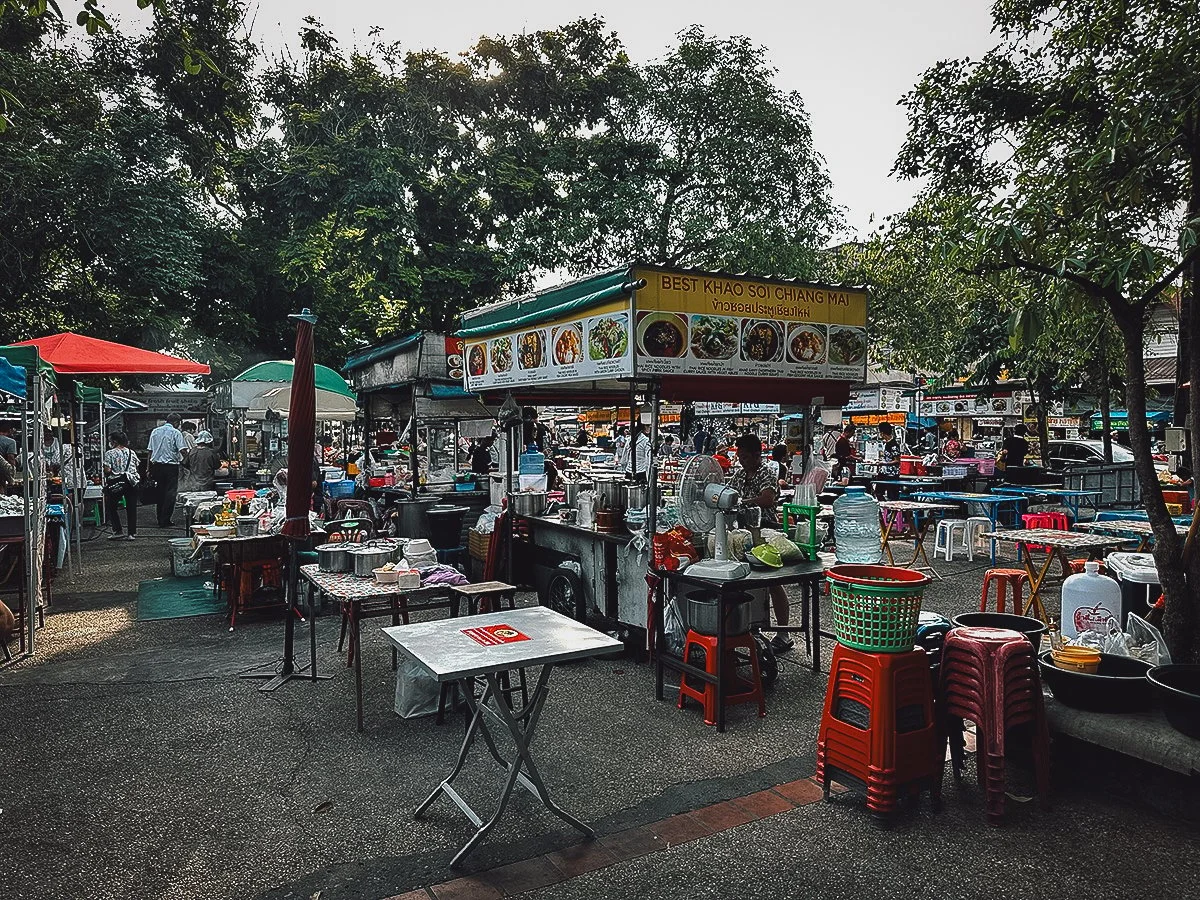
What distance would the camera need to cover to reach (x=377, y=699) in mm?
5391

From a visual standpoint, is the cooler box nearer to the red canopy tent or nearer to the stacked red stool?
the stacked red stool

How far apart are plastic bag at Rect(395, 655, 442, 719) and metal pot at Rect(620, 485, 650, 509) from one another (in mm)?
2498

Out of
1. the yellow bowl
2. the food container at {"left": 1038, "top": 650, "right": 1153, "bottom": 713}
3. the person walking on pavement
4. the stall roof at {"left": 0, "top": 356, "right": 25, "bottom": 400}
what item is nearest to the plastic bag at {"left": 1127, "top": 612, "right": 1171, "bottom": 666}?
the food container at {"left": 1038, "top": 650, "right": 1153, "bottom": 713}

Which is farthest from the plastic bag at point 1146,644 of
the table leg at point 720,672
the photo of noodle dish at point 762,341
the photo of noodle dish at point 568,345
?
the photo of noodle dish at point 568,345

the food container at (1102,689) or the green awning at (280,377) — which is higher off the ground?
the green awning at (280,377)

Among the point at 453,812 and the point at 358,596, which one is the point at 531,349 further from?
the point at 453,812

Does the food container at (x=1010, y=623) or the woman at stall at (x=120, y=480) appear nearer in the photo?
the food container at (x=1010, y=623)

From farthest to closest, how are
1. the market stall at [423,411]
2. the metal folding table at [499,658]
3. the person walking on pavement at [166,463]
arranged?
the person walking on pavement at [166,463] < the market stall at [423,411] < the metal folding table at [499,658]

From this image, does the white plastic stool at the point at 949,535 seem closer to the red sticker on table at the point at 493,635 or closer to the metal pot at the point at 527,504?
the metal pot at the point at 527,504

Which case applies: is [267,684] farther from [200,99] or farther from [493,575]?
[200,99]

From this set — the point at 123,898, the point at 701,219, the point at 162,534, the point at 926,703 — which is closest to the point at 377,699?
the point at 123,898

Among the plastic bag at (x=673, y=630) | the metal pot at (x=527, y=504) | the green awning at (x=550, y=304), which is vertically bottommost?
the plastic bag at (x=673, y=630)

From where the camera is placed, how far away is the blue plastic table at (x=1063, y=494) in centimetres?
1170

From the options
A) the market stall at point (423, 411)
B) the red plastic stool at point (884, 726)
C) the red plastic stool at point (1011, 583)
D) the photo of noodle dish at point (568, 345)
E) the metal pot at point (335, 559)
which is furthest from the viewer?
the market stall at point (423, 411)
